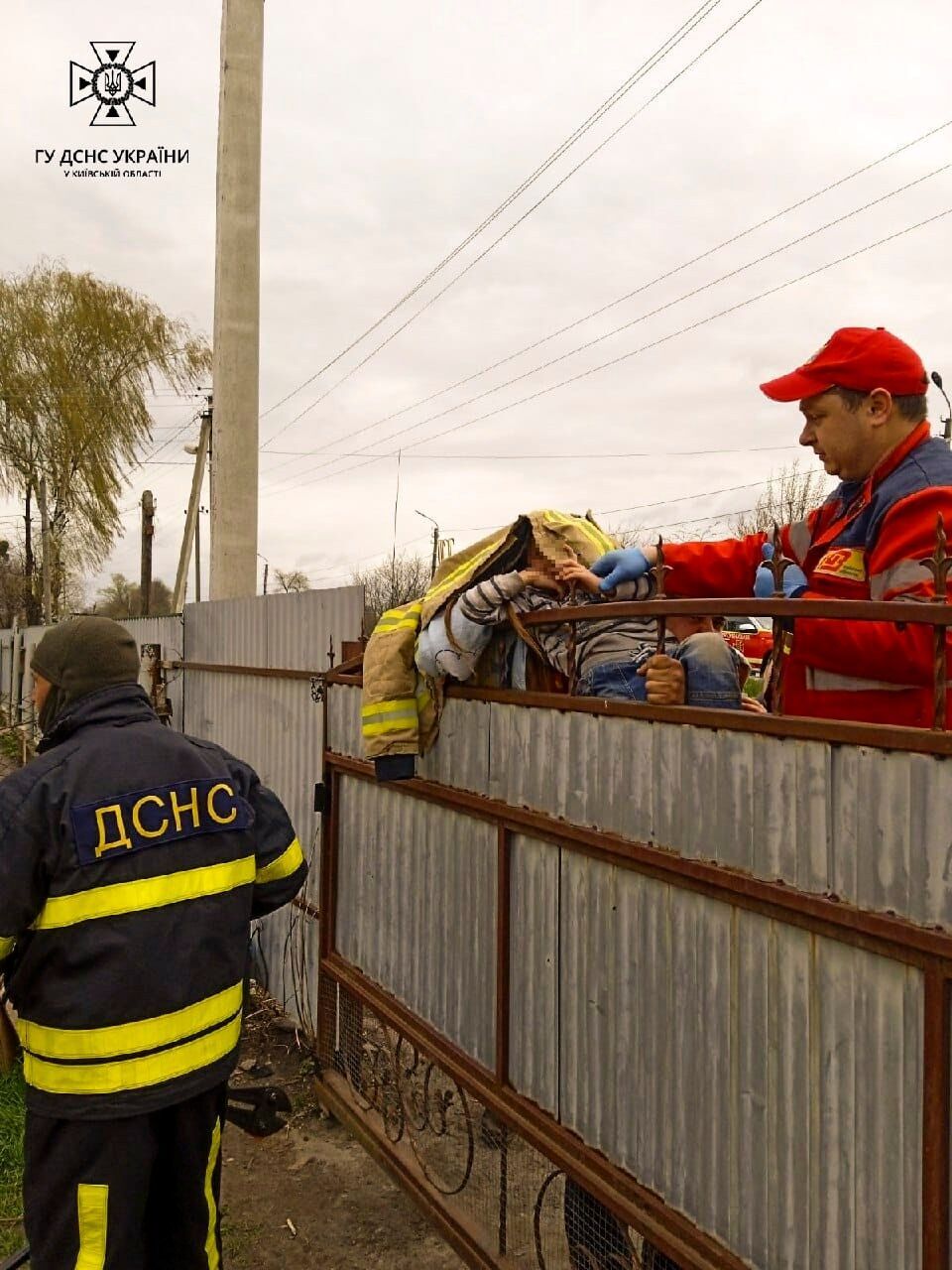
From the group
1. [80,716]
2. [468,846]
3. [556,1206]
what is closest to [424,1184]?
[556,1206]

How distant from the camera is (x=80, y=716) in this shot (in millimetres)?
2410

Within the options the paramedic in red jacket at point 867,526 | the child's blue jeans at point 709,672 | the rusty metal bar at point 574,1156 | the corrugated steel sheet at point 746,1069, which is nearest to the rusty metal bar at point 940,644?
the paramedic in red jacket at point 867,526

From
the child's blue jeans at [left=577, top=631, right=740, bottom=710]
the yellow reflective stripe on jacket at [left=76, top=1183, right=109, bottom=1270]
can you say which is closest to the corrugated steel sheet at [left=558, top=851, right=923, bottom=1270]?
the child's blue jeans at [left=577, top=631, right=740, bottom=710]

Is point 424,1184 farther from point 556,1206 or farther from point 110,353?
point 110,353

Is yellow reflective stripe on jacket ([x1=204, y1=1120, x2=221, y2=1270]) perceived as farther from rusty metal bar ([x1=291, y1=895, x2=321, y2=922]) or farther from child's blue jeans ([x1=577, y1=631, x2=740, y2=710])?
rusty metal bar ([x1=291, y1=895, x2=321, y2=922])

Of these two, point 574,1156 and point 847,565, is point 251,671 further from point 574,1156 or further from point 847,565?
point 847,565

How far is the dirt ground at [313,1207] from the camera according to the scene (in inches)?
135

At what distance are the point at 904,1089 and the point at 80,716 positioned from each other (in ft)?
6.38

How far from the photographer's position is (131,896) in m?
2.27

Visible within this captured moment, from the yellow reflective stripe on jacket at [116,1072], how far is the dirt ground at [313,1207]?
1.52 meters

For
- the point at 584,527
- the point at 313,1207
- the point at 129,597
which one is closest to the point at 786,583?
the point at 584,527

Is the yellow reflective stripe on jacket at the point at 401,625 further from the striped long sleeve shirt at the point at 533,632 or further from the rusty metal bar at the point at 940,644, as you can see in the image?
the rusty metal bar at the point at 940,644

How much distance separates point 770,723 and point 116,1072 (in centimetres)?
167

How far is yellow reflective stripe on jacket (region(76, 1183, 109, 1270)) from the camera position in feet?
7.30
